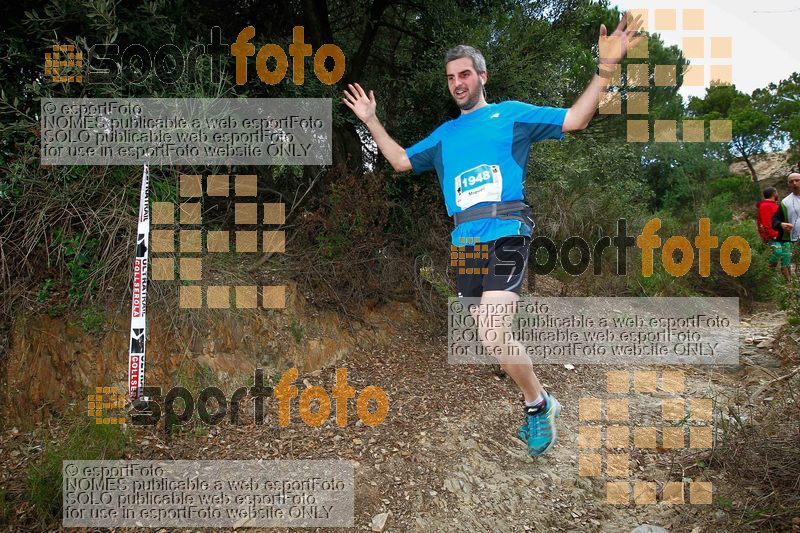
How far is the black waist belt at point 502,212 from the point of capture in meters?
3.11

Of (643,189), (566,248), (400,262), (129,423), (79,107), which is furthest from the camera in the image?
(643,189)

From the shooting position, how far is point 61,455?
11.1ft

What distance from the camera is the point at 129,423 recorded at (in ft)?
12.2

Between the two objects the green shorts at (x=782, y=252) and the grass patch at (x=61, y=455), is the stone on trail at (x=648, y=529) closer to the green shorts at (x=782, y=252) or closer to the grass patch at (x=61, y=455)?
the grass patch at (x=61, y=455)

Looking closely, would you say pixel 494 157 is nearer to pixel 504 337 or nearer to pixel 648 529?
pixel 504 337

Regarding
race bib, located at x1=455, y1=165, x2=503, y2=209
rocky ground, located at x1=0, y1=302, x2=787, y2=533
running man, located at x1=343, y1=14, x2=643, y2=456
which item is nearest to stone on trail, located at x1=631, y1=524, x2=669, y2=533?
rocky ground, located at x1=0, y1=302, x2=787, y2=533

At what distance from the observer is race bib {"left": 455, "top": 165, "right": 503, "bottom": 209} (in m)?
3.13

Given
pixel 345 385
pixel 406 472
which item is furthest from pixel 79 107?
pixel 406 472

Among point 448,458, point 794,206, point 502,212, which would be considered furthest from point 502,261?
point 794,206

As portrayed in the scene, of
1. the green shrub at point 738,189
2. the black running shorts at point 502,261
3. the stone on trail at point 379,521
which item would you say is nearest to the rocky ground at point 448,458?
the stone on trail at point 379,521

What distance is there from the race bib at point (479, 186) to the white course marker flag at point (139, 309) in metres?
2.33

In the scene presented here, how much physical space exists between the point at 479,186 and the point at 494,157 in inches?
7.5

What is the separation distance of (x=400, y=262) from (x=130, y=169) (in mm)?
2533

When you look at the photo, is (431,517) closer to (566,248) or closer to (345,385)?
(345,385)
